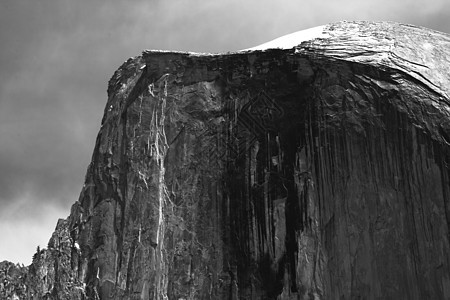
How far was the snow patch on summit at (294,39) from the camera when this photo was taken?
2681 cm

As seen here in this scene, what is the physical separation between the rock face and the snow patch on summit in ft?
0.95

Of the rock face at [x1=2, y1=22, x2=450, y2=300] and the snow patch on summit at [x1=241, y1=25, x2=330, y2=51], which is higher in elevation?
the snow patch on summit at [x1=241, y1=25, x2=330, y2=51]

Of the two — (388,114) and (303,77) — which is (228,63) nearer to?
(303,77)

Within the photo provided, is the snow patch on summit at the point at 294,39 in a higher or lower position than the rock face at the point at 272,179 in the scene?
higher

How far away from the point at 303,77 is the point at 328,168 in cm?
279

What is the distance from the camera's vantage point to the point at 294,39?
1076 inches

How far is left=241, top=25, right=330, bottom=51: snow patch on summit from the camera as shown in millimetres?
26812

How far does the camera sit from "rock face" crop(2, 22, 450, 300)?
2420 cm

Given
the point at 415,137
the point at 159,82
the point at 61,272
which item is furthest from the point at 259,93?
the point at 61,272

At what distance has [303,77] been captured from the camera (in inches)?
1052

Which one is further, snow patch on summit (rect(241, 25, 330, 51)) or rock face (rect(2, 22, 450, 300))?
snow patch on summit (rect(241, 25, 330, 51))

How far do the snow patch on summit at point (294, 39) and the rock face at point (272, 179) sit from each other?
290mm

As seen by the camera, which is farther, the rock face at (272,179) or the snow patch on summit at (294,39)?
the snow patch on summit at (294,39)

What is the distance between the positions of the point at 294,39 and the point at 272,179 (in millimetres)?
4099
